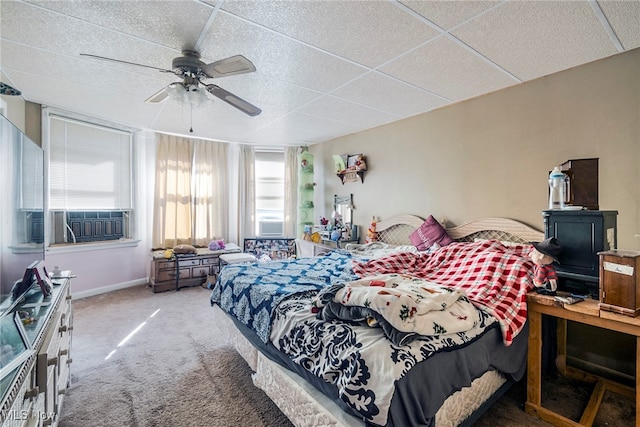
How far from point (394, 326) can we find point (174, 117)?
3864 millimetres

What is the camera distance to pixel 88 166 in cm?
414

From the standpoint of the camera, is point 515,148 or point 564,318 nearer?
point 564,318

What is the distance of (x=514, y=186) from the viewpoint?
2693mm

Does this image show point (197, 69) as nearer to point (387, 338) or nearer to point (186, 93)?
point (186, 93)

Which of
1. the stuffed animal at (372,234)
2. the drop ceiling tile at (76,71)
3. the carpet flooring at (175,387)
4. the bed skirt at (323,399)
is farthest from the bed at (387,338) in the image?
the drop ceiling tile at (76,71)

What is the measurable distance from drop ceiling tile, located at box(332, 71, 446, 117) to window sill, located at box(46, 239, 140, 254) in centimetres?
389

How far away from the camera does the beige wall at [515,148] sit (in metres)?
2.11

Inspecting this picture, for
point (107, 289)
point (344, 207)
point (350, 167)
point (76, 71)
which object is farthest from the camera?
point (344, 207)

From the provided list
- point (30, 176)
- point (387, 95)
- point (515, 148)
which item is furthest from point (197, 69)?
point (515, 148)

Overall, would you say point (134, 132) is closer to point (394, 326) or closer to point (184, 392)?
point (184, 392)

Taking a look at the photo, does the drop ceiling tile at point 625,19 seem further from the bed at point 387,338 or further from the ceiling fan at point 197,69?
the ceiling fan at point 197,69

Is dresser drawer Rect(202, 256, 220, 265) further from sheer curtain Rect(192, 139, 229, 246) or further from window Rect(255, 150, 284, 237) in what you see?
window Rect(255, 150, 284, 237)

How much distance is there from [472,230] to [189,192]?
4375 millimetres

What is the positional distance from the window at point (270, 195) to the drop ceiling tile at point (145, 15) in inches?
145
